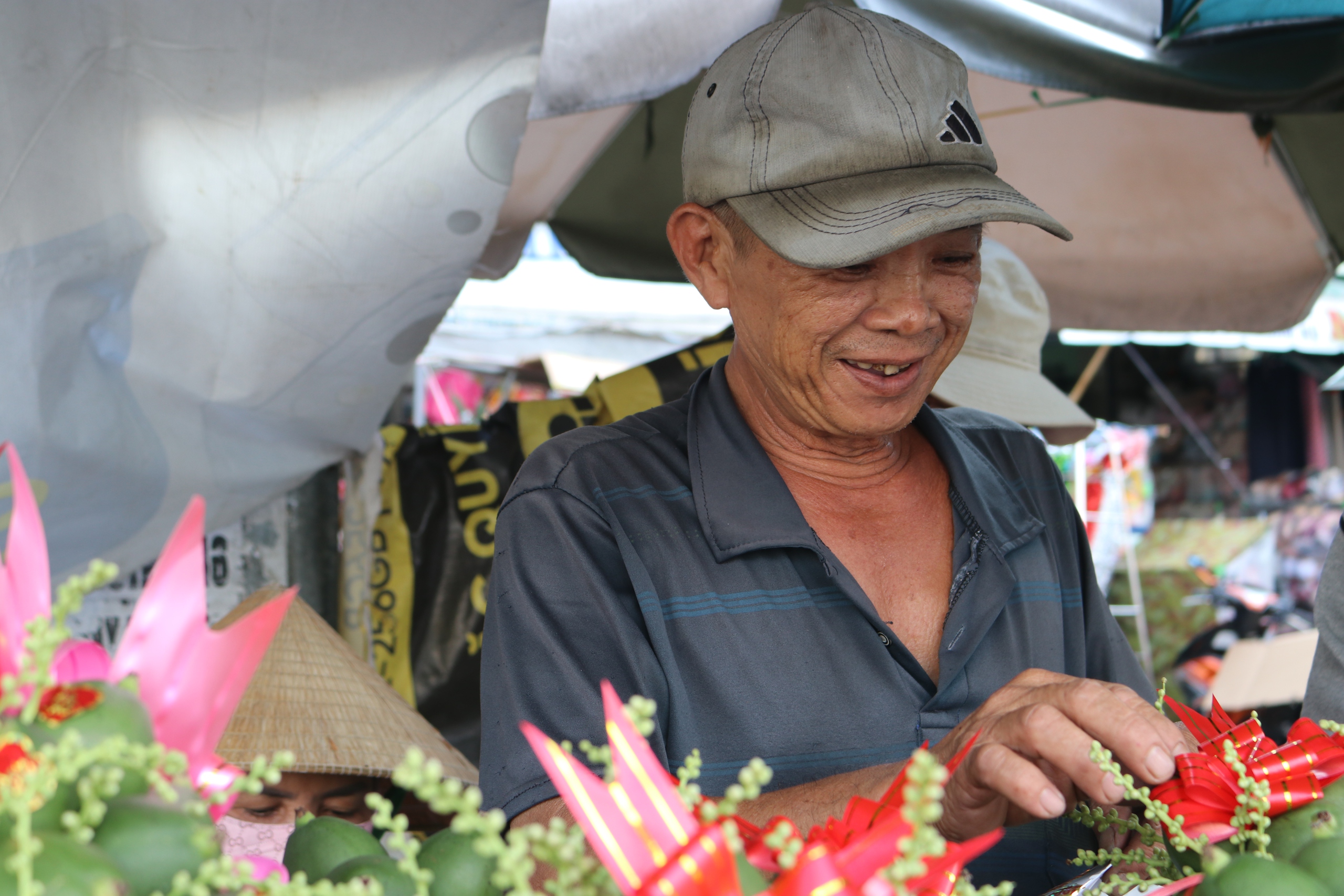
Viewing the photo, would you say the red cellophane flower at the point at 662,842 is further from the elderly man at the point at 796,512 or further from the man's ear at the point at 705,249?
the man's ear at the point at 705,249

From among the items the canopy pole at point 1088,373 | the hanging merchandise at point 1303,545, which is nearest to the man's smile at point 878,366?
the canopy pole at point 1088,373

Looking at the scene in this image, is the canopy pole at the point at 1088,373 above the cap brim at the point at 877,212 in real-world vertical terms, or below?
below

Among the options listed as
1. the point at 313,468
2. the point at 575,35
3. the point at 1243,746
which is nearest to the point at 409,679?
the point at 313,468

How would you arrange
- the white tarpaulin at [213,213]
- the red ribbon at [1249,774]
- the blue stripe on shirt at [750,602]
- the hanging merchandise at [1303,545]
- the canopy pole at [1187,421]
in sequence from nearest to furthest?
the red ribbon at [1249,774]
the blue stripe on shirt at [750,602]
the white tarpaulin at [213,213]
the hanging merchandise at [1303,545]
the canopy pole at [1187,421]

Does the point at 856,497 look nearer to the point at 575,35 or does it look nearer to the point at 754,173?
the point at 754,173

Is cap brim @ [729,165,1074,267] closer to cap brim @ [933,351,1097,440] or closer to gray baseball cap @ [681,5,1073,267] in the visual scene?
gray baseball cap @ [681,5,1073,267]

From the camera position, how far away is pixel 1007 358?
2.38 m

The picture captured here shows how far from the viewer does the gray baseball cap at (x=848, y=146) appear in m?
1.14

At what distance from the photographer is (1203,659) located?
5105 mm

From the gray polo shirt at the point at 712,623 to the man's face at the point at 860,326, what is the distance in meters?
0.11

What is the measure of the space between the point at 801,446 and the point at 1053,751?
0.66m

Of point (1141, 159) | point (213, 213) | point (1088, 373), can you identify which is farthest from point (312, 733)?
point (1088, 373)

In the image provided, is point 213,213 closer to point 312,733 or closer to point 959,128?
point 312,733

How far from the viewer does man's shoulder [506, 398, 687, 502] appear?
128 cm
